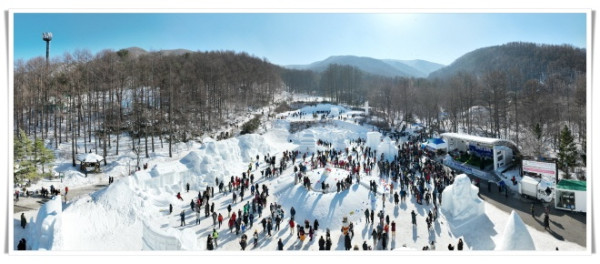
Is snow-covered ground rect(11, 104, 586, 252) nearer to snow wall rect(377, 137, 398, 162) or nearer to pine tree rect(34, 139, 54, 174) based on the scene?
pine tree rect(34, 139, 54, 174)

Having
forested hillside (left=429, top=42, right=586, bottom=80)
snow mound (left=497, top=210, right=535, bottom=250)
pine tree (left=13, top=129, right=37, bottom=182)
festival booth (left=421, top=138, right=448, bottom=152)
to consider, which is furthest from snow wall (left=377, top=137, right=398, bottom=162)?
forested hillside (left=429, top=42, right=586, bottom=80)

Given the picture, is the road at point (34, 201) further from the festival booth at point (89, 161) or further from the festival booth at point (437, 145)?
the festival booth at point (437, 145)

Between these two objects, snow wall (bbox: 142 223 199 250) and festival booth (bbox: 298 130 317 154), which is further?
festival booth (bbox: 298 130 317 154)

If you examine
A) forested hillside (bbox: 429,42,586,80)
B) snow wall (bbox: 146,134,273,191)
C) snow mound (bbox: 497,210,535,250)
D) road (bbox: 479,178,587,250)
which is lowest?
road (bbox: 479,178,587,250)

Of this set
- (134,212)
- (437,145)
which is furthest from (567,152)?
(134,212)

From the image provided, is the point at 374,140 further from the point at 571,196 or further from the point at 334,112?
the point at 334,112
